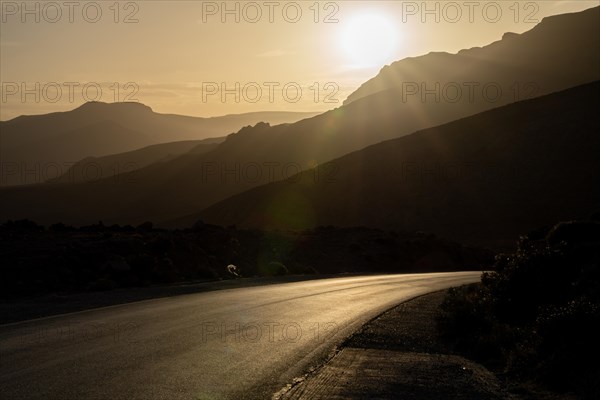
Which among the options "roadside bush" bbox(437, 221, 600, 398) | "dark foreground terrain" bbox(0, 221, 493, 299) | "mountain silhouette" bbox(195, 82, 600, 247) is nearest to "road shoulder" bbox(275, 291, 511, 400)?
"roadside bush" bbox(437, 221, 600, 398)

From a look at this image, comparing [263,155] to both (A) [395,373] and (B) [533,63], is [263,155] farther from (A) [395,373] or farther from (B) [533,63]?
(A) [395,373]

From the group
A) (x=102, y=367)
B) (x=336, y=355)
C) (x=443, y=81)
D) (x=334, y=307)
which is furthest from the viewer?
(x=443, y=81)

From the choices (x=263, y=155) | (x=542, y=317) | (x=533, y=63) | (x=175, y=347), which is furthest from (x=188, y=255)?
(x=533, y=63)

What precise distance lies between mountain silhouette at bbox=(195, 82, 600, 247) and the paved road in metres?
60.9

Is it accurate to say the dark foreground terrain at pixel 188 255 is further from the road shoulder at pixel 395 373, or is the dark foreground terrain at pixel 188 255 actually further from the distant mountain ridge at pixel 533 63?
the distant mountain ridge at pixel 533 63

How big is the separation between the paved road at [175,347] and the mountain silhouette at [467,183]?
60917mm

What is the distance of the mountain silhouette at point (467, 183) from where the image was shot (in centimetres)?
8175

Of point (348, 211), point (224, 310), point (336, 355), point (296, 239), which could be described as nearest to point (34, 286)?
point (224, 310)

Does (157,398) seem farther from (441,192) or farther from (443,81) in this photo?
(443,81)

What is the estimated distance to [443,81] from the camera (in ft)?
602

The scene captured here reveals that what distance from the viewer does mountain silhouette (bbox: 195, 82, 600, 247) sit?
81.8 metres

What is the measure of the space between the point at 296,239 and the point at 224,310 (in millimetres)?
35986

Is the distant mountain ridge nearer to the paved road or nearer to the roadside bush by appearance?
the roadside bush

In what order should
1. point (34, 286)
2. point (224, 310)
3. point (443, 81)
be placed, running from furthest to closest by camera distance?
point (443, 81) < point (34, 286) < point (224, 310)
